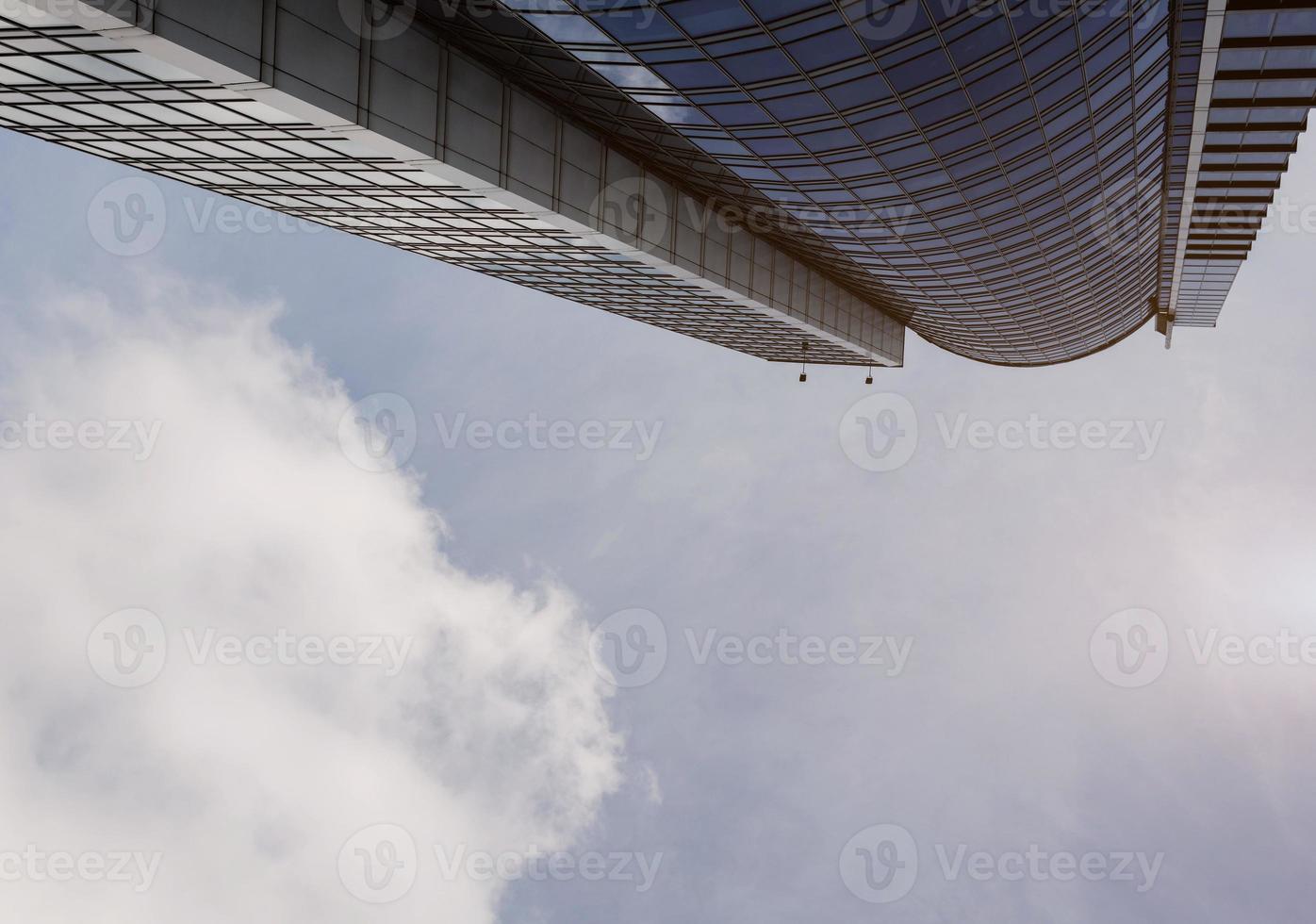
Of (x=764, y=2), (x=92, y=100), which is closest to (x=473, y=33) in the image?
(x=764, y=2)

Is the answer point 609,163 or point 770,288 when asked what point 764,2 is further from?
point 770,288

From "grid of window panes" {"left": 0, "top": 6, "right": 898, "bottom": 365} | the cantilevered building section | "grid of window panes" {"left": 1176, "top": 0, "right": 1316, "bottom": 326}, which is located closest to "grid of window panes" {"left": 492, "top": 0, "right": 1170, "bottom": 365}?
the cantilevered building section

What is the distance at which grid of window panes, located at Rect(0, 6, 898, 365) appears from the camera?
18984mm

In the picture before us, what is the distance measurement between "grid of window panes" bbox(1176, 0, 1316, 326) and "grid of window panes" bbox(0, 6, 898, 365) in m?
22.1

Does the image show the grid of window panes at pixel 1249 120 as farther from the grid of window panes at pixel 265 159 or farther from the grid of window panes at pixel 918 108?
the grid of window panes at pixel 265 159

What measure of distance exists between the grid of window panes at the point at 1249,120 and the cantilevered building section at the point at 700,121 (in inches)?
6.0

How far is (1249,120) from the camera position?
36.6 m

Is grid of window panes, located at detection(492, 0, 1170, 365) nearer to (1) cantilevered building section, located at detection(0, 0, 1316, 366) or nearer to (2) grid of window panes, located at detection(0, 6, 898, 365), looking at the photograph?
(1) cantilevered building section, located at detection(0, 0, 1316, 366)

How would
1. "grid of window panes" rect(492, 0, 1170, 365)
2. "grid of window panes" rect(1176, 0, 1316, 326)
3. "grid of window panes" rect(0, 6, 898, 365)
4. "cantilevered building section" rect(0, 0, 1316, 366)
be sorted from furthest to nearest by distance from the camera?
"grid of window panes" rect(1176, 0, 1316, 326), "grid of window panes" rect(492, 0, 1170, 365), "cantilevered building section" rect(0, 0, 1316, 366), "grid of window panes" rect(0, 6, 898, 365)

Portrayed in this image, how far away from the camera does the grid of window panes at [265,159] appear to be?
18984 mm

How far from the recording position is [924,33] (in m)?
21.9

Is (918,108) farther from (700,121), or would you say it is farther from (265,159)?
(265,159)

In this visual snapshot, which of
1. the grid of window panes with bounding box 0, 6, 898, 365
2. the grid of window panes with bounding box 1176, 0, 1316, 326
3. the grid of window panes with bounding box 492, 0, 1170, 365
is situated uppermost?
the grid of window panes with bounding box 1176, 0, 1316, 326

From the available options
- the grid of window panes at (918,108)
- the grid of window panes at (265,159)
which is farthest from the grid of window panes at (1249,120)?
the grid of window panes at (265,159)
